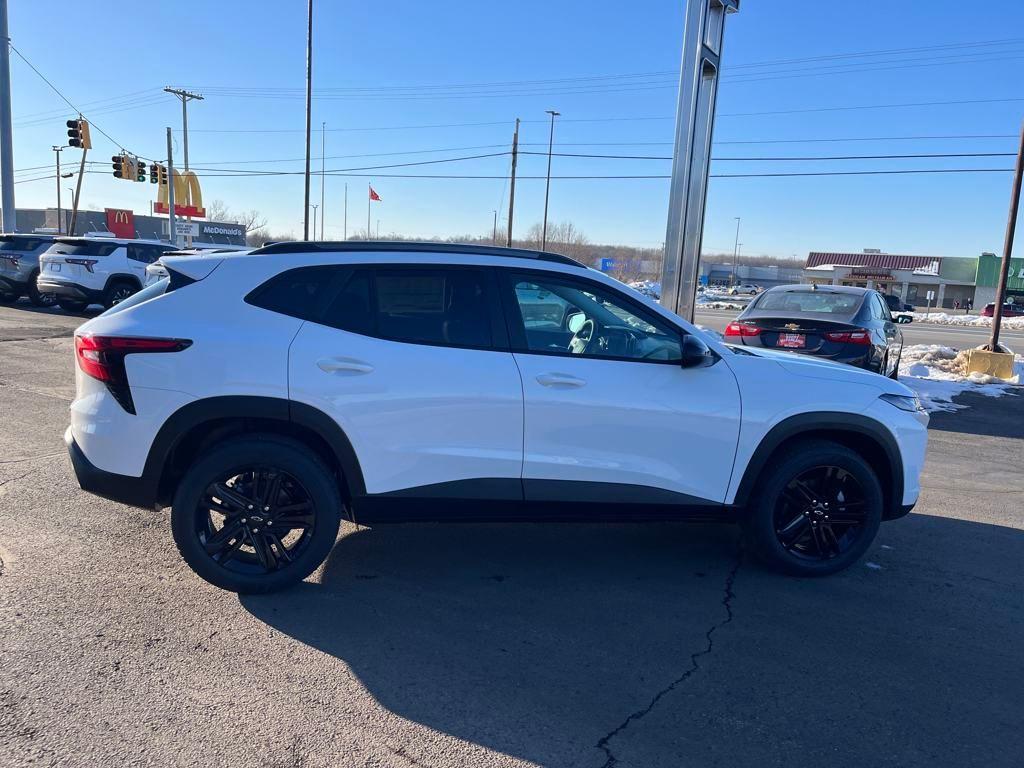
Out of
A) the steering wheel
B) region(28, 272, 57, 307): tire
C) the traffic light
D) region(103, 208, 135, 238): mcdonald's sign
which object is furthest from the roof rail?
region(103, 208, 135, 238): mcdonald's sign

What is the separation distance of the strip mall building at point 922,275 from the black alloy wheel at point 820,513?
60744 mm

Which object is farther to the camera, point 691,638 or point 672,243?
point 672,243

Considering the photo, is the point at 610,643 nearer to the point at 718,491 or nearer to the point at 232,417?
the point at 718,491

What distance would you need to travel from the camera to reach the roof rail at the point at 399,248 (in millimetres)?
4059

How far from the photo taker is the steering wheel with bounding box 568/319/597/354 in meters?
4.07

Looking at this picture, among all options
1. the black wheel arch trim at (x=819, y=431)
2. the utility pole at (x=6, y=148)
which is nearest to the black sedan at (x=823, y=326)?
the black wheel arch trim at (x=819, y=431)

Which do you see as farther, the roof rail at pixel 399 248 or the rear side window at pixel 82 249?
the rear side window at pixel 82 249

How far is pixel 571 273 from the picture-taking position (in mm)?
4168

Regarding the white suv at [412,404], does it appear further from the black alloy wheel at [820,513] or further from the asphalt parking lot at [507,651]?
the asphalt parking lot at [507,651]

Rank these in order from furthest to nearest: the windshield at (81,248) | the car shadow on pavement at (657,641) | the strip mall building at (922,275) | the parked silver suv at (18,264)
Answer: the strip mall building at (922,275) < the parked silver suv at (18,264) < the windshield at (81,248) < the car shadow on pavement at (657,641)

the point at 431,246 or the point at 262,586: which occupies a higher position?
the point at 431,246

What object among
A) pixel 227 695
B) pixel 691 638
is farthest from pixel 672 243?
pixel 227 695

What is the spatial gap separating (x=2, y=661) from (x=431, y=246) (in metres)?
2.77

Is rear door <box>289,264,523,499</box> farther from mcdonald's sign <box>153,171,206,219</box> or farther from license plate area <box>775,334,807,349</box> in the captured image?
mcdonald's sign <box>153,171,206,219</box>
